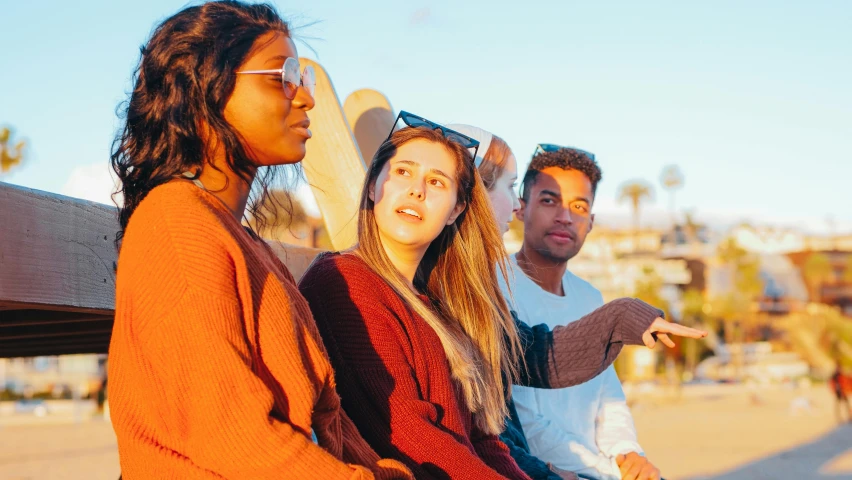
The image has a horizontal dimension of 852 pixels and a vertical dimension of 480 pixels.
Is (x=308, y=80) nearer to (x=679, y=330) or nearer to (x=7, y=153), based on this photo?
(x=679, y=330)

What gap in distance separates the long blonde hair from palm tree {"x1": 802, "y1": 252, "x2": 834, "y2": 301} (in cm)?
6929

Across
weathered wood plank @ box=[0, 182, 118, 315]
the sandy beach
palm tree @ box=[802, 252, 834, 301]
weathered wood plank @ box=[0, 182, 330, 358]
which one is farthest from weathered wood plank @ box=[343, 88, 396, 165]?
palm tree @ box=[802, 252, 834, 301]

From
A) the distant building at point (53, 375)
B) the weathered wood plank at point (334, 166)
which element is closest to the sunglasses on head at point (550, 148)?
the weathered wood plank at point (334, 166)

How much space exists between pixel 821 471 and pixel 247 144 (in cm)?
1591

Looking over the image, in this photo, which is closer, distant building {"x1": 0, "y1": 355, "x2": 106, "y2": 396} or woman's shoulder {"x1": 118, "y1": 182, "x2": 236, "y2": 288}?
woman's shoulder {"x1": 118, "y1": 182, "x2": 236, "y2": 288}

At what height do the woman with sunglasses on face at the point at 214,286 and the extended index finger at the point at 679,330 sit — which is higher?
the woman with sunglasses on face at the point at 214,286

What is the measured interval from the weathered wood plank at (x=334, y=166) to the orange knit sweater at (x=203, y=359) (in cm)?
178

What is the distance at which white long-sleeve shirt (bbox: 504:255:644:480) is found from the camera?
3.61 m

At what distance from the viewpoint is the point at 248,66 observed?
201cm

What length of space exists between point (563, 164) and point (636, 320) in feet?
4.40

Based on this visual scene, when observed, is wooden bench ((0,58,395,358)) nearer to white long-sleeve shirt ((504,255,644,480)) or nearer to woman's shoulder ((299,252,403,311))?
woman's shoulder ((299,252,403,311))

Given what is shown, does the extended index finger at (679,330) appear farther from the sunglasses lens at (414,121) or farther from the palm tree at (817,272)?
the palm tree at (817,272)

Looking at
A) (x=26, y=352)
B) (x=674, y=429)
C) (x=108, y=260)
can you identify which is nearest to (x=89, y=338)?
(x=26, y=352)

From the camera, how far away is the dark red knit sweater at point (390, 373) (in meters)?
2.34
